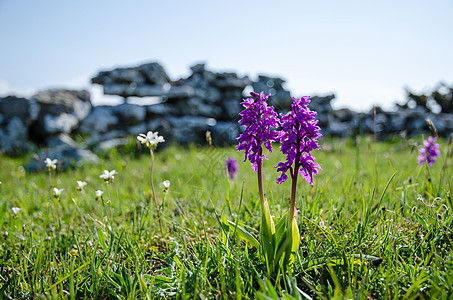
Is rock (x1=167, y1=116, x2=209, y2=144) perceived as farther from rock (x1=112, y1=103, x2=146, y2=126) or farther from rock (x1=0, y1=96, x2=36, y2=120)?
rock (x1=0, y1=96, x2=36, y2=120)

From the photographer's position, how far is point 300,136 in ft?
4.44

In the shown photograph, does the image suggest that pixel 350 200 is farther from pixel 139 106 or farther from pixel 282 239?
pixel 139 106

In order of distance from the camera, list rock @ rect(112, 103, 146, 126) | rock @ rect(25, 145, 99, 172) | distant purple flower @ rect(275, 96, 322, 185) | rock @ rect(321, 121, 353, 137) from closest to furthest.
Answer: distant purple flower @ rect(275, 96, 322, 185) → rock @ rect(25, 145, 99, 172) → rock @ rect(112, 103, 146, 126) → rock @ rect(321, 121, 353, 137)

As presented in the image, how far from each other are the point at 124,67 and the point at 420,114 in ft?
35.3

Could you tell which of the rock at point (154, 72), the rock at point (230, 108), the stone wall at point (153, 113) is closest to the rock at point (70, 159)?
the stone wall at point (153, 113)

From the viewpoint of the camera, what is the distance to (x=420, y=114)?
422 inches

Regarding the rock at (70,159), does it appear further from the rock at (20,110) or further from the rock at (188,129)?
the rock at (188,129)

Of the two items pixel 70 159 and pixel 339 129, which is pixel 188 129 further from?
pixel 339 129

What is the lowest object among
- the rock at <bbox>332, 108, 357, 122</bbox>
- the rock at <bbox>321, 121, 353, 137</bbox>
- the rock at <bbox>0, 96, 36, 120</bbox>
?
the rock at <bbox>321, 121, 353, 137</bbox>

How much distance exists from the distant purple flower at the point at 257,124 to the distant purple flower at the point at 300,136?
0.06 metres

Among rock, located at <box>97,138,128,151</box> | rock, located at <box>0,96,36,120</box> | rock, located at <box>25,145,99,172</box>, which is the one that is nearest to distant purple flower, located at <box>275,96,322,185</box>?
rock, located at <box>25,145,99,172</box>

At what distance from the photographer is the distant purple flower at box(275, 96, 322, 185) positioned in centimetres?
130

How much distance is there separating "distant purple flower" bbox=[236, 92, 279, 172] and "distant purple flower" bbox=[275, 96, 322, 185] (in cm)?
6

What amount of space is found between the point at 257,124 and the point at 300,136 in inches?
8.4
